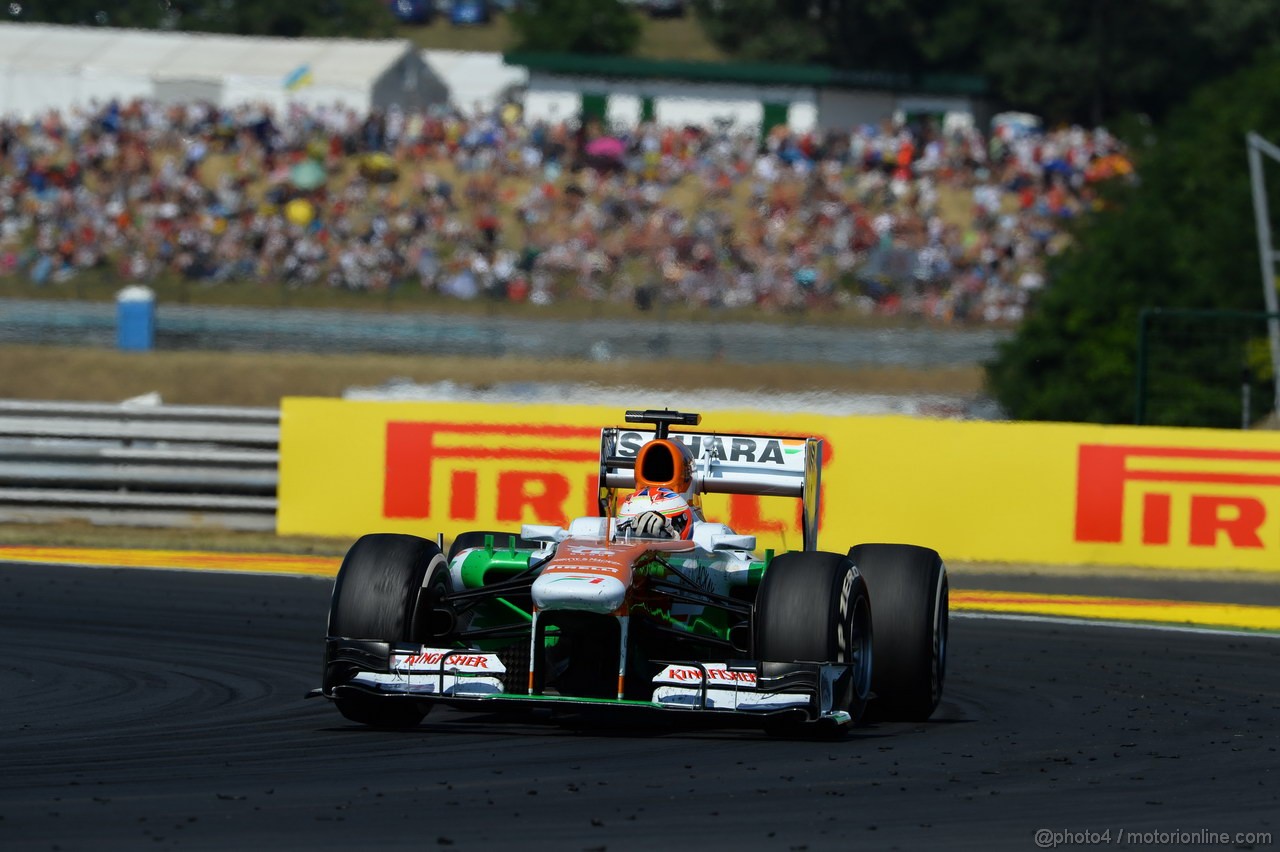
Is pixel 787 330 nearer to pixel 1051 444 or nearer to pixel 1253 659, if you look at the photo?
pixel 1051 444

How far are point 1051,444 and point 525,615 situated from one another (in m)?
8.24

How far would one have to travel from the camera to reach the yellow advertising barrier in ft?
51.9

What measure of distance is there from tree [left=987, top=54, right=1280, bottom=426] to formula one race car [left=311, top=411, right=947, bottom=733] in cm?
1837

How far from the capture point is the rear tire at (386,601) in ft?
26.3

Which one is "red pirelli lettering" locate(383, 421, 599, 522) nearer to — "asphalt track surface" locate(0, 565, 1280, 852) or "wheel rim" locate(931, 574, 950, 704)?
"asphalt track surface" locate(0, 565, 1280, 852)

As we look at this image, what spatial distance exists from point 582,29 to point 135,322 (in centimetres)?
A: 4206

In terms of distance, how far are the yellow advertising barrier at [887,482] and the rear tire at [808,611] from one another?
7.48 meters

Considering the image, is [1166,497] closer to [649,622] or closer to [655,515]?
[655,515]

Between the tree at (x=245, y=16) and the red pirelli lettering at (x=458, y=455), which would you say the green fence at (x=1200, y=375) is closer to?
the red pirelli lettering at (x=458, y=455)

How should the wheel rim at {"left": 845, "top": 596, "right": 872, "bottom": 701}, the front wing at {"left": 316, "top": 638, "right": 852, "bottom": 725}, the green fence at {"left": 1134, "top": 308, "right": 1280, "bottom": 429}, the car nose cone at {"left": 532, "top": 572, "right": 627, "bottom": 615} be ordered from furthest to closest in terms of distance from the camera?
the green fence at {"left": 1134, "top": 308, "right": 1280, "bottom": 429} → the wheel rim at {"left": 845, "top": 596, "right": 872, "bottom": 701} → the front wing at {"left": 316, "top": 638, "right": 852, "bottom": 725} → the car nose cone at {"left": 532, "top": 572, "right": 627, "bottom": 615}

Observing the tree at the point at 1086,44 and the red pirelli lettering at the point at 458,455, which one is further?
the tree at the point at 1086,44

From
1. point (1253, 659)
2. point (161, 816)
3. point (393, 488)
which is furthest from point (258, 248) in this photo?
point (161, 816)

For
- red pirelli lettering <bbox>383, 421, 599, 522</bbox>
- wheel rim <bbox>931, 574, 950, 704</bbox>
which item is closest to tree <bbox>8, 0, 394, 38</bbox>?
red pirelli lettering <bbox>383, 421, 599, 522</bbox>

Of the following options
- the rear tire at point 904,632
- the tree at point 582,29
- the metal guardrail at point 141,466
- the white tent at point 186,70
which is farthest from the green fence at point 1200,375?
the tree at point 582,29
